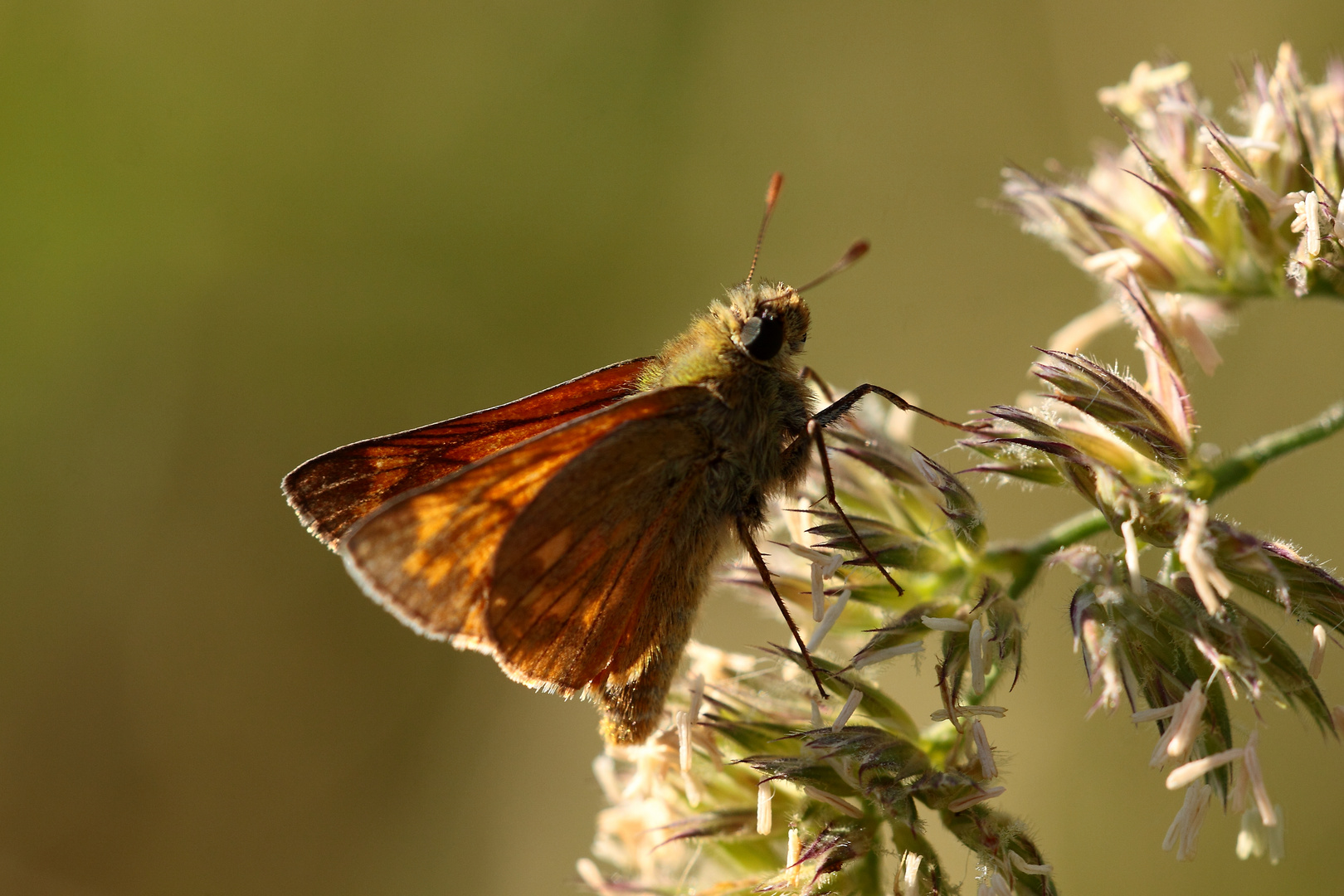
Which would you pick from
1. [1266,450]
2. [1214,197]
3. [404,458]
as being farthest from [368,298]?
[1266,450]

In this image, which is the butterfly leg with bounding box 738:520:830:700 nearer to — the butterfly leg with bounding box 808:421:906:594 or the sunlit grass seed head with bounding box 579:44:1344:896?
the sunlit grass seed head with bounding box 579:44:1344:896

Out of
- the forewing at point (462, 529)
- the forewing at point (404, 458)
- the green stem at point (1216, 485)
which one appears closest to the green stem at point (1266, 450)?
the green stem at point (1216, 485)

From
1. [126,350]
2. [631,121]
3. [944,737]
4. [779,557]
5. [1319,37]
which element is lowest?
[944,737]

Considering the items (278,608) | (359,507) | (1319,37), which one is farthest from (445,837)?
(1319,37)

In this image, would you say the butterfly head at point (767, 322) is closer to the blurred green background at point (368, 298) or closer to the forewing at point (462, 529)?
the forewing at point (462, 529)

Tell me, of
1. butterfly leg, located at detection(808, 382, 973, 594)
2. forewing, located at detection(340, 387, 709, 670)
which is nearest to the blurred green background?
butterfly leg, located at detection(808, 382, 973, 594)

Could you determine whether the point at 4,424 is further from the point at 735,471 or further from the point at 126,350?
the point at 735,471
